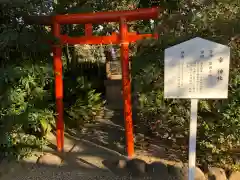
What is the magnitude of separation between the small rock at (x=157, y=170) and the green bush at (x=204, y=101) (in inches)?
22.7

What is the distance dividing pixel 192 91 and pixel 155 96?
5.49 feet

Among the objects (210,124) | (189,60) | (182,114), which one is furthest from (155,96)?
(189,60)

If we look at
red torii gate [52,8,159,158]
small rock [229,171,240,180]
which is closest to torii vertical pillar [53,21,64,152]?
red torii gate [52,8,159,158]

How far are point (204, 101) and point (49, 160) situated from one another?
8.15 ft

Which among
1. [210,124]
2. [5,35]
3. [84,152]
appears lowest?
[84,152]

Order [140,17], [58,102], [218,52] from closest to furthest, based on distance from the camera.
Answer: [218,52] → [140,17] → [58,102]

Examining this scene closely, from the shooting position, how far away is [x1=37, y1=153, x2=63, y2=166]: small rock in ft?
15.5

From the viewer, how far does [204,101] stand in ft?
14.1

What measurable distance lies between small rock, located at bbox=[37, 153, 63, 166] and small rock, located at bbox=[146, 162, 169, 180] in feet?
4.69

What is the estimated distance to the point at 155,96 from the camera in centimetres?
466

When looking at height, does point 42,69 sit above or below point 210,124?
above

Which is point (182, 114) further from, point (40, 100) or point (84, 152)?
point (40, 100)

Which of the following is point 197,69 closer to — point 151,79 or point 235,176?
point 151,79

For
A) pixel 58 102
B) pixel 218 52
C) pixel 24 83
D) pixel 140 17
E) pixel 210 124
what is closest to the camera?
pixel 218 52
